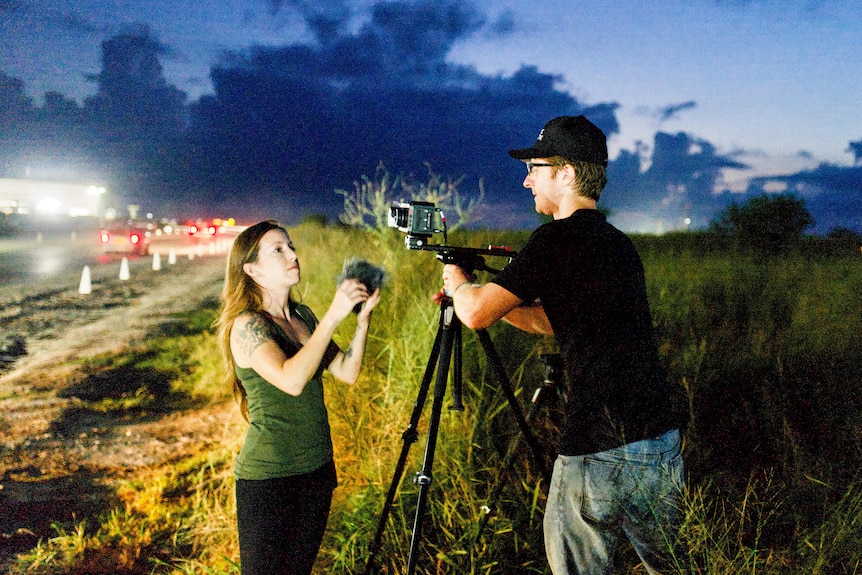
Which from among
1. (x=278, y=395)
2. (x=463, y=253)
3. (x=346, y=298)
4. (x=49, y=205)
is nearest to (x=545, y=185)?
(x=463, y=253)

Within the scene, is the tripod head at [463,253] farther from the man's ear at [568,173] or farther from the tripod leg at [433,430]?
the man's ear at [568,173]

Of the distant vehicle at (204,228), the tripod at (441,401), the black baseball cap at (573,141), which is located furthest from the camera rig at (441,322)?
the distant vehicle at (204,228)

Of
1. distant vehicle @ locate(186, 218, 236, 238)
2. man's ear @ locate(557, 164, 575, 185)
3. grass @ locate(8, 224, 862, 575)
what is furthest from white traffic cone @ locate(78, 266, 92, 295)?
distant vehicle @ locate(186, 218, 236, 238)

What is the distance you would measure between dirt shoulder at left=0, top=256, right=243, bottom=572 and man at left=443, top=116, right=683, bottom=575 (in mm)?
2846

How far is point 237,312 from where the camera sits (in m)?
2.22

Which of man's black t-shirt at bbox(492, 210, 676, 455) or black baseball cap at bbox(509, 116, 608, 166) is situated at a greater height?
black baseball cap at bbox(509, 116, 608, 166)

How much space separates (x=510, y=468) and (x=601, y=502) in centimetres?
111

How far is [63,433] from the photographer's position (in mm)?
4660

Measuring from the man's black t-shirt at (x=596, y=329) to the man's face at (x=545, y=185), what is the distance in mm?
232

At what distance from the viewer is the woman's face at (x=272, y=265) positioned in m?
2.27

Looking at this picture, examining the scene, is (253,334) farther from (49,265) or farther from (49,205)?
(49,205)

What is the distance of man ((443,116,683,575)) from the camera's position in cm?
172

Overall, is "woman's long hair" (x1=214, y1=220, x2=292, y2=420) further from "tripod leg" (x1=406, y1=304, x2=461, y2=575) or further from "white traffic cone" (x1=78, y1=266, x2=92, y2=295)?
"white traffic cone" (x1=78, y1=266, x2=92, y2=295)

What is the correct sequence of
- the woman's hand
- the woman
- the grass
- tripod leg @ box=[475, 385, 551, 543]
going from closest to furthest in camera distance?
the woman's hand, the woman, tripod leg @ box=[475, 385, 551, 543], the grass
